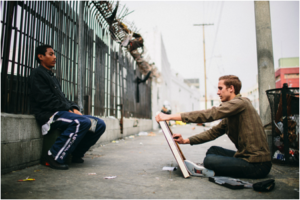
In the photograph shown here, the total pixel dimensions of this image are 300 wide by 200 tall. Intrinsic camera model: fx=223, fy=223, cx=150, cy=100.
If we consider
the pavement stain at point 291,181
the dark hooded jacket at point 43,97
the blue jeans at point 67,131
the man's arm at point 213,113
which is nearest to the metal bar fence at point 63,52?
the dark hooded jacket at point 43,97

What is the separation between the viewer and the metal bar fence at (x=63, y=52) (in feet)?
9.96

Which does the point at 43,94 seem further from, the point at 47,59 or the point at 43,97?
the point at 47,59

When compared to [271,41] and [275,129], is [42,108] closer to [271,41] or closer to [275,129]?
[275,129]

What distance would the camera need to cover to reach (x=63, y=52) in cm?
457

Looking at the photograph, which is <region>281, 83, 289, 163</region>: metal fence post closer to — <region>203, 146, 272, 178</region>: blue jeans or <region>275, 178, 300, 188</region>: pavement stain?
<region>275, 178, 300, 188</region>: pavement stain

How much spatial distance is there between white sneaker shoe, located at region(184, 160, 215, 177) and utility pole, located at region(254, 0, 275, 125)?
2187 mm

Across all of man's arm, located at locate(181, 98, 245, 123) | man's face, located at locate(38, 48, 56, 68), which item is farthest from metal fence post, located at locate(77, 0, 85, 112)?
man's arm, located at locate(181, 98, 245, 123)

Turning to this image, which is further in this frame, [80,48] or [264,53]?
[80,48]

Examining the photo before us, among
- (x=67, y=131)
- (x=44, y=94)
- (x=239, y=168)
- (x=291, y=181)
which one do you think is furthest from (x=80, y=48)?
(x=291, y=181)

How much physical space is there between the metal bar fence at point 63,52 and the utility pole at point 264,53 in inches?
150

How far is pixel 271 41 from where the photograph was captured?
4484 millimetres

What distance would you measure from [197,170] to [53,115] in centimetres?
215

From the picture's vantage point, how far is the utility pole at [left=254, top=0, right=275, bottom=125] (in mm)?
4398

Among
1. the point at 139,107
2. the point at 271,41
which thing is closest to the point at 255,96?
the point at 139,107
